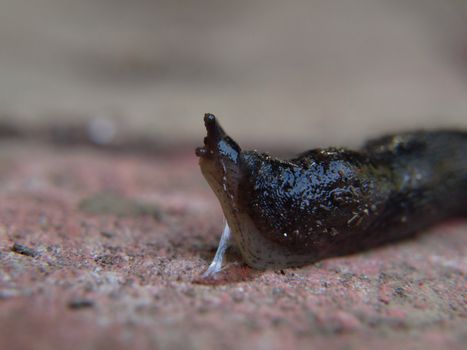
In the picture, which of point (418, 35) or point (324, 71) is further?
point (418, 35)

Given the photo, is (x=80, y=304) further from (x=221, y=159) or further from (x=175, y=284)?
(x=221, y=159)

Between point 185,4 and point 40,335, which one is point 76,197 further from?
point 185,4

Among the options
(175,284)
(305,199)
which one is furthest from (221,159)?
(175,284)

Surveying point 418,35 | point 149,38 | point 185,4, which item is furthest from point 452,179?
point 185,4

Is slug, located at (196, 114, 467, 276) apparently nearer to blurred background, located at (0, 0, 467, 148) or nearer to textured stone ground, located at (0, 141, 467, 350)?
textured stone ground, located at (0, 141, 467, 350)

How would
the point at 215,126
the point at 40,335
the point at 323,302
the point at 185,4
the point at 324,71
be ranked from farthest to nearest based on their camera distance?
1. the point at 185,4
2. the point at 324,71
3. the point at 215,126
4. the point at 323,302
5. the point at 40,335

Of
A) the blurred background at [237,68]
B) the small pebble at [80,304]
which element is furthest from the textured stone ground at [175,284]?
the blurred background at [237,68]

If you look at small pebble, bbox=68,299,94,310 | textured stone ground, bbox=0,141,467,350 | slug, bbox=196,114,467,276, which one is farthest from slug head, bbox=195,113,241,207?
small pebble, bbox=68,299,94,310

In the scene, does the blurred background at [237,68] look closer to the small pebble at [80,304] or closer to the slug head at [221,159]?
the slug head at [221,159]
